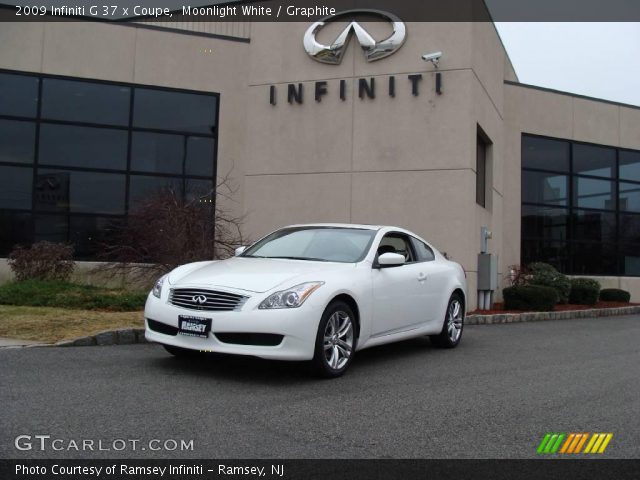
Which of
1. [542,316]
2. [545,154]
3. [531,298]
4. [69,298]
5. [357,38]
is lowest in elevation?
[542,316]

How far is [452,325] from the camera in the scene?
9039mm

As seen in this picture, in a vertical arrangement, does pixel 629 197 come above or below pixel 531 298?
above

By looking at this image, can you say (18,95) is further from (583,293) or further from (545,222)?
(583,293)

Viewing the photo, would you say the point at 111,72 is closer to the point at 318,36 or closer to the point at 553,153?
the point at 318,36

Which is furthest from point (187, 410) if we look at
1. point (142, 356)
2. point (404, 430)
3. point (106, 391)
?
point (142, 356)

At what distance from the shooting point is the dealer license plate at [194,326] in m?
6.05

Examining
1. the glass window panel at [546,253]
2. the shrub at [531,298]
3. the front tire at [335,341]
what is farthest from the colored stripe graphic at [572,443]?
the glass window panel at [546,253]

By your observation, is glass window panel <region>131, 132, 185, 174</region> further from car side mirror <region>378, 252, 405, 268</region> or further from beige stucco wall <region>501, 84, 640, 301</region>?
car side mirror <region>378, 252, 405, 268</region>

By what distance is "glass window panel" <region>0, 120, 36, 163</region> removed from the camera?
15250 mm

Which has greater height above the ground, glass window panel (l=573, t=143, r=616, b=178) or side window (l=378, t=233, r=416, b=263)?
glass window panel (l=573, t=143, r=616, b=178)

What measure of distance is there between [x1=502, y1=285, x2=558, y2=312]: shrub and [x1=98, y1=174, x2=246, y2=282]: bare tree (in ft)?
20.1

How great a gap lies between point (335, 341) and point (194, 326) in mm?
1364

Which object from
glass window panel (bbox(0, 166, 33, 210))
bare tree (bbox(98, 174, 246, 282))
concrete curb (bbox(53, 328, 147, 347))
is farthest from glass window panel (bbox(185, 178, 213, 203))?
concrete curb (bbox(53, 328, 147, 347))

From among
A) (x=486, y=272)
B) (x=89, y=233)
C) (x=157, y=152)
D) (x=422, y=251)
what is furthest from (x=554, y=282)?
(x=89, y=233)
